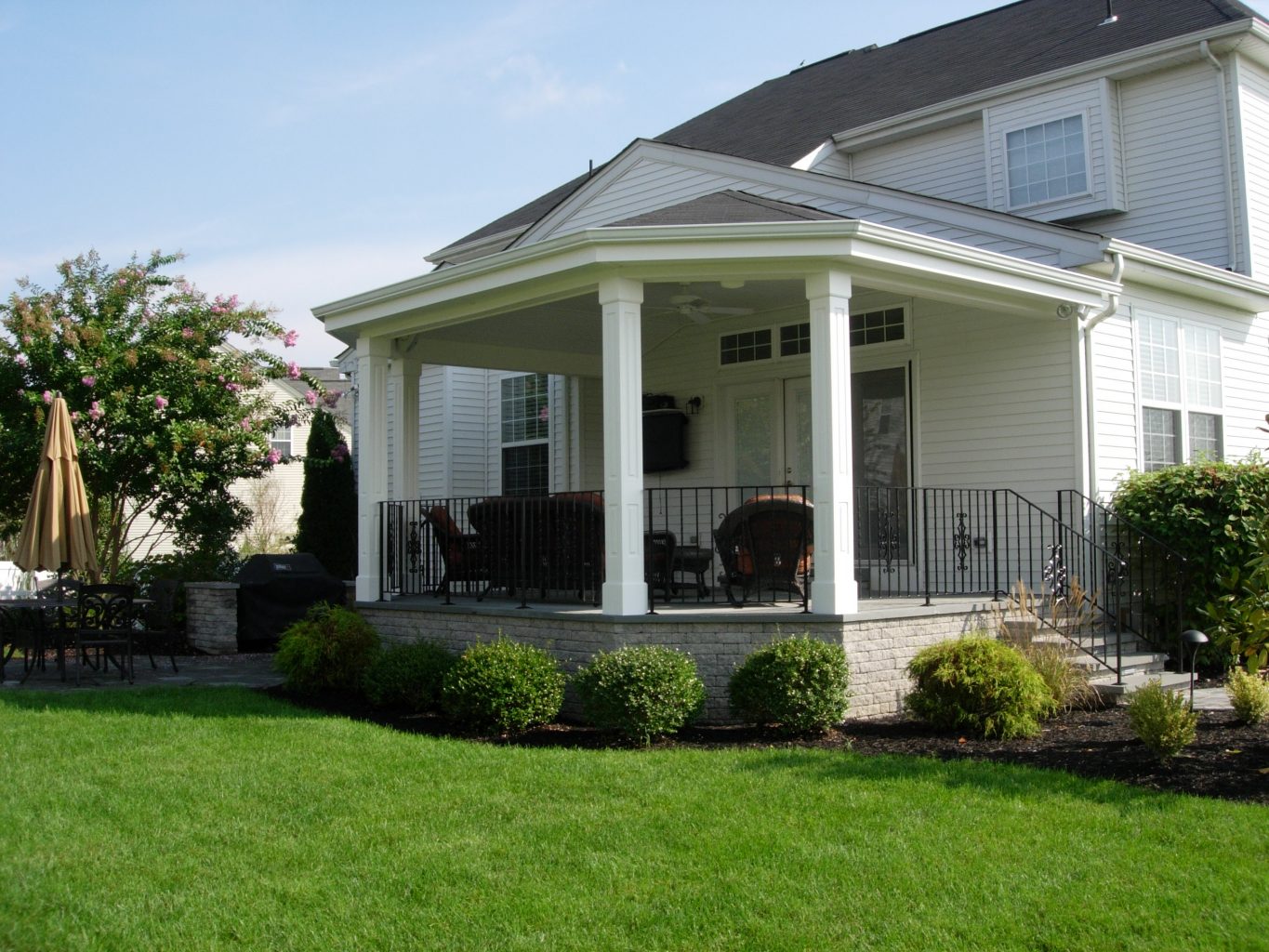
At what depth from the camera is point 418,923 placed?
4219 mm

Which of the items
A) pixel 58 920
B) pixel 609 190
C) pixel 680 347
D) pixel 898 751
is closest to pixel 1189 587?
pixel 898 751

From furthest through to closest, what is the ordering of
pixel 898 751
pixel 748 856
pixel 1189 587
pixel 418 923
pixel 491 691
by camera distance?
pixel 1189 587 → pixel 491 691 → pixel 898 751 → pixel 748 856 → pixel 418 923

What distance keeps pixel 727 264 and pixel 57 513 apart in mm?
6523

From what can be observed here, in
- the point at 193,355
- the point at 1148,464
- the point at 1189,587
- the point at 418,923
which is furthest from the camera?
the point at 193,355

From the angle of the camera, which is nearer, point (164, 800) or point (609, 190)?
point (164, 800)

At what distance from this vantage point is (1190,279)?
10.8m

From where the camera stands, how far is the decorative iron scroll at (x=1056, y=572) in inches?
377

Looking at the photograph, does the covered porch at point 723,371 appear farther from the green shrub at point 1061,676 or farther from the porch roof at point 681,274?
the green shrub at point 1061,676

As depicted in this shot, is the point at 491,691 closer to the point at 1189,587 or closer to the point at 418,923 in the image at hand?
the point at 418,923

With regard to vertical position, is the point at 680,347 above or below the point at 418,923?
above

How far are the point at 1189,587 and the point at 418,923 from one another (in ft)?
25.4

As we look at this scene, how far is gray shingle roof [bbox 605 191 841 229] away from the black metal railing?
3.20m

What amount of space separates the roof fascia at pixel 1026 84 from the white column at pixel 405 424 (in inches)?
270

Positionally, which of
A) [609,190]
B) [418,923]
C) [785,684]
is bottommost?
[418,923]
